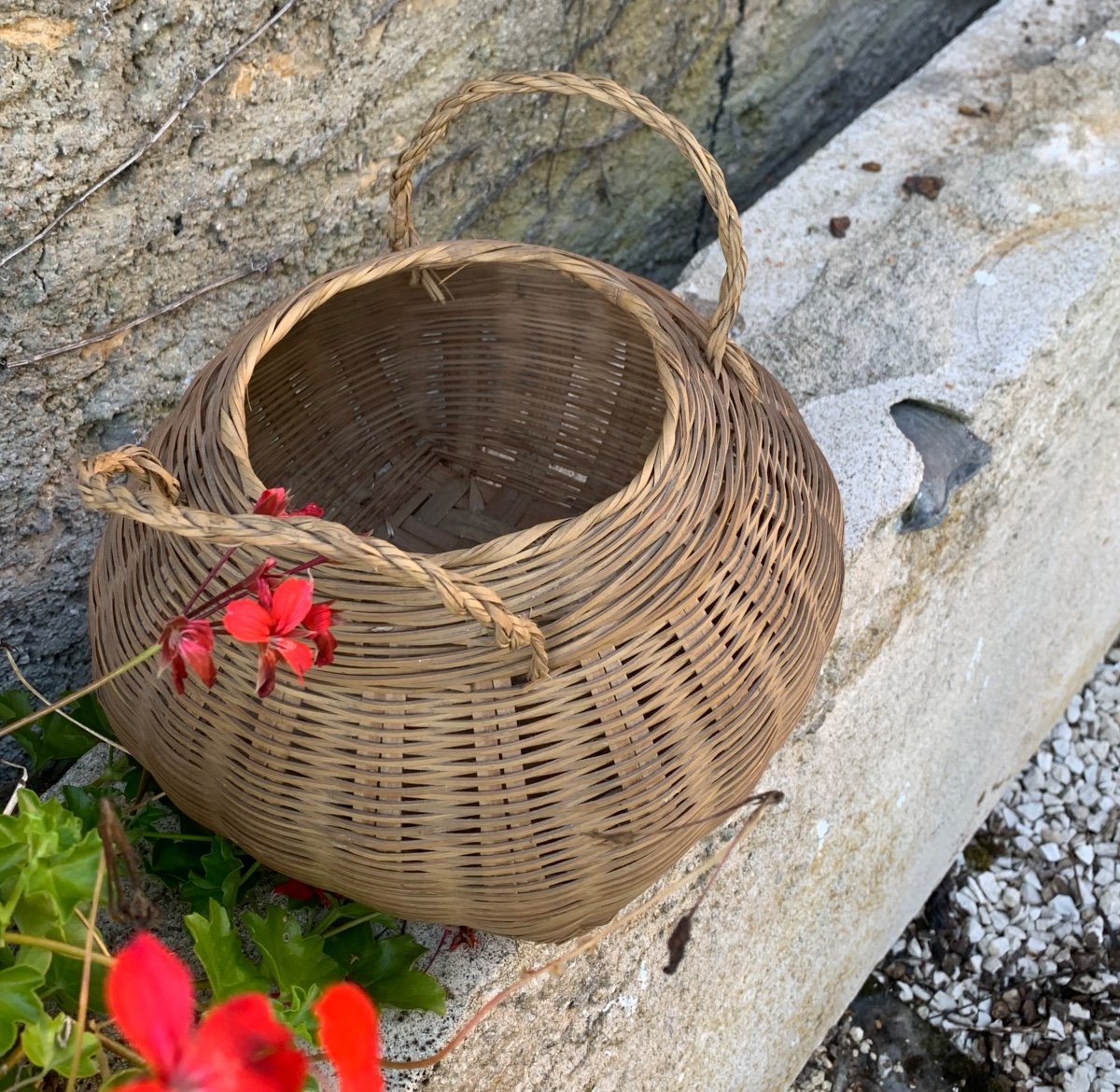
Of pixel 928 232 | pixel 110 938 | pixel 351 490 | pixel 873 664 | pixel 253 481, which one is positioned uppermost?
pixel 253 481

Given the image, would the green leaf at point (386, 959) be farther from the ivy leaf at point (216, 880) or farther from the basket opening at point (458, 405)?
the basket opening at point (458, 405)

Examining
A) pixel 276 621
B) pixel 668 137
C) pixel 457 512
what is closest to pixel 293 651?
pixel 276 621

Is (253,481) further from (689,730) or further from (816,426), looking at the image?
(816,426)

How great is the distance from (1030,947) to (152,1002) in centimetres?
163

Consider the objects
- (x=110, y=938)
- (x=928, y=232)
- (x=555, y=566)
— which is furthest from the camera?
(x=928, y=232)

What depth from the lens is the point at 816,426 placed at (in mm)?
1222

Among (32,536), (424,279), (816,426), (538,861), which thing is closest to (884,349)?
(816,426)

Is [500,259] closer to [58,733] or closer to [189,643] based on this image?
[189,643]

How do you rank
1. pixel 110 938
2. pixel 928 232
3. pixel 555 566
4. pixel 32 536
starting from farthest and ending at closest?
pixel 928 232
pixel 32 536
pixel 110 938
pixel 555 566

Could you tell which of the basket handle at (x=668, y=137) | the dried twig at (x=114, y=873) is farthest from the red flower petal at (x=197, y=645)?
the basket handle at (x=668, y=137)

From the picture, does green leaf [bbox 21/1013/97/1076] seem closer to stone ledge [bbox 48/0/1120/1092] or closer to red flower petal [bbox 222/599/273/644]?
red flower petal [bbox 222/599/273/644]

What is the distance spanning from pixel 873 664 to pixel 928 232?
56cm

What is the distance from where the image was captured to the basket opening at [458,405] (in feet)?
3.56

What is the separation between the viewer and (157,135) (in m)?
1.07
